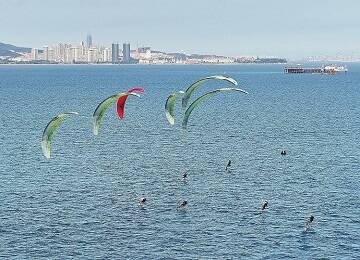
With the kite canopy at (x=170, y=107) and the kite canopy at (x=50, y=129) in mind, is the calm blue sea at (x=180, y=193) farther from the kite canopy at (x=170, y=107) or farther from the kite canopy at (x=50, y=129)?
the kite canopy at (x=170, y=107)

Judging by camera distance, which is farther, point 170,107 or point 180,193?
point 180,193

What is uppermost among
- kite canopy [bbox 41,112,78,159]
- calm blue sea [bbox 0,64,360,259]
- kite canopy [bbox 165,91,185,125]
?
kite canopy [bbox 165,91,185,125]

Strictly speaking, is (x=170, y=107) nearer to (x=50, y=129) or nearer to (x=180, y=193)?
(x=180, y=193)

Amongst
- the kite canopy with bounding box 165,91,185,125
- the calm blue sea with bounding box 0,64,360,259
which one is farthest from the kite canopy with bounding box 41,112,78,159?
the kite canopy with bounding box 165,91,185,125

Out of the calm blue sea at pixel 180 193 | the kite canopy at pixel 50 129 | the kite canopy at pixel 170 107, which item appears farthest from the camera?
the kite canopy at pixel 170 107

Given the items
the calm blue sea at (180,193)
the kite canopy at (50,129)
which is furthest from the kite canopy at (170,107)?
the kite canopy at (50,129)

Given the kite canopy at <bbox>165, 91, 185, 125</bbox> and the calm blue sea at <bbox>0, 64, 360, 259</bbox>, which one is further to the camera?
the kite canopy at <bbox>165, 91, 185, 125</bbox>

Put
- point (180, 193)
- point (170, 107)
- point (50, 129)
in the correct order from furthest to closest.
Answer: point (180, 193) < point (170, 107) < point (50, 129)

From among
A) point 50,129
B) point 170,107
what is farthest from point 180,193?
point 50,129

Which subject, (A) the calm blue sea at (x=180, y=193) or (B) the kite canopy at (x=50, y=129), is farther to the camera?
(B) the kite canopy at (x=50, y=129)

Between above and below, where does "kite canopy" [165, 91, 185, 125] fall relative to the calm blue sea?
above

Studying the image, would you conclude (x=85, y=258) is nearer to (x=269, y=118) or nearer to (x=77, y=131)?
(x=77, y=131)

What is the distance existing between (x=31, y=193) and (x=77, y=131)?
57.1 meters

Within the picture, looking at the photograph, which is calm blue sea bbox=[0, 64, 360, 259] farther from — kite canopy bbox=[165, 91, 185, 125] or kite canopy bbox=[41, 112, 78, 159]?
kite canopy bbox=[165, 91, 185, 125]
